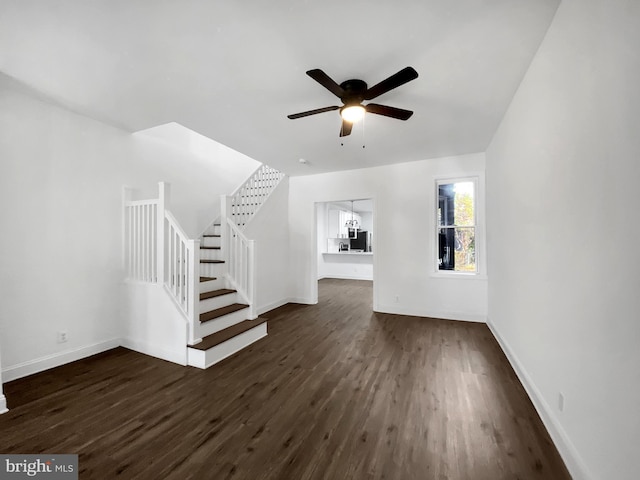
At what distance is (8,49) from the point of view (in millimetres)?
2016

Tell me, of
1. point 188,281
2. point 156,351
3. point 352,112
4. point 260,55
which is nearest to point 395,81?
point 352,112

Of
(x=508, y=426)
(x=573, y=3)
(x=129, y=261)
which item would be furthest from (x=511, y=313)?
(x=129, y=261)

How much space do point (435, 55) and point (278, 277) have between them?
14.6 ft

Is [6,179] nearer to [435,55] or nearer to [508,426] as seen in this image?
[435,55]

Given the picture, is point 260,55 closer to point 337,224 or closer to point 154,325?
point 154,325

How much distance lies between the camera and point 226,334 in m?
3.15

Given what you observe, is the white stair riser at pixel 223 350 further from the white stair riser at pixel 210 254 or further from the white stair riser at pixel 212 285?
the white stair riser at pixel 210 254

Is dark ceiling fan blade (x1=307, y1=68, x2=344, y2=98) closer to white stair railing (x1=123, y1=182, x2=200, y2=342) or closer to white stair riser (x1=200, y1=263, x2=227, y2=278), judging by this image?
white stair railing (x1=123, y1=182, x2=200, y2=342)

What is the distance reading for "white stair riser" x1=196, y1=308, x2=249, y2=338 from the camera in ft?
10.1

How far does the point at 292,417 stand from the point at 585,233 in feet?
7.20

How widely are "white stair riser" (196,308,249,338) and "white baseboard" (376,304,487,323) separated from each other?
2536 millimetres

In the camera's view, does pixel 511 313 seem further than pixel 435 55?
Yes

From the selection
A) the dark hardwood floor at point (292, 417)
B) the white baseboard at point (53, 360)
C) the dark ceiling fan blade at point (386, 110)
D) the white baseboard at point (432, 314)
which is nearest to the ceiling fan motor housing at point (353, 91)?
the dark ceiling fan blade at point (386, 110)

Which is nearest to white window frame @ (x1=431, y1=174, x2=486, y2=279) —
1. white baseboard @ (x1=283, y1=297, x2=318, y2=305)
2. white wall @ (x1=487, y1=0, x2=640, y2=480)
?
white wall @ (x1=487, y1=0, x2=640, y2=480)
